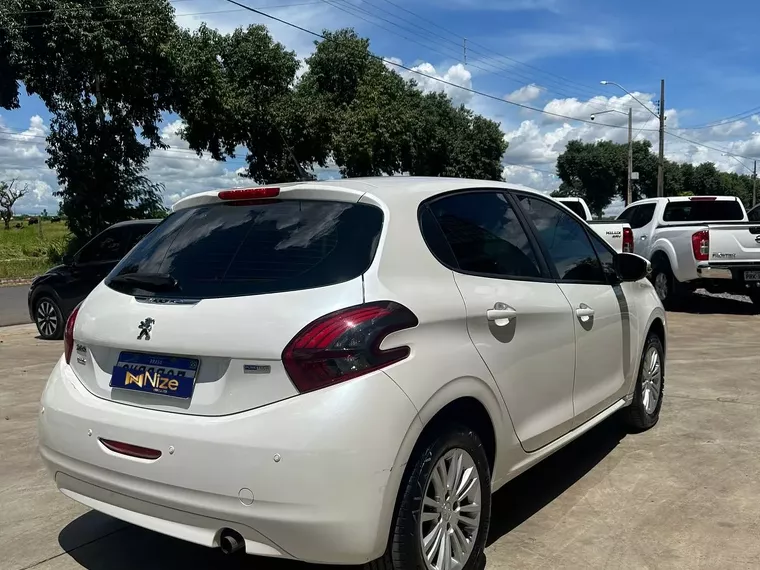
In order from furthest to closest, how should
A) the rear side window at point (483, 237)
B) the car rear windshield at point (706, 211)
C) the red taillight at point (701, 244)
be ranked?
the car rear windshield at point (706, 211) → the red taillight at point (701, 244) → the rear side window at point (483, 237)

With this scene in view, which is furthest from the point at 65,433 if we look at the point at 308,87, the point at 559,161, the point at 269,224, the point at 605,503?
the point at 559,161

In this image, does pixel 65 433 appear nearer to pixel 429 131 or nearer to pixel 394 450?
pixel 394 450

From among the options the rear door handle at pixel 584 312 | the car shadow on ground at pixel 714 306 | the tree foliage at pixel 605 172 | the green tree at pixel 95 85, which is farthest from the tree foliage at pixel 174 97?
the tree foliage at pixel 605 172

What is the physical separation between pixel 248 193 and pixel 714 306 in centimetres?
1194

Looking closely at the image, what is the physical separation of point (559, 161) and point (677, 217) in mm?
66398

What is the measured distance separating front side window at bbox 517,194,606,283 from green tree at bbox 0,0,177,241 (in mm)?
19361

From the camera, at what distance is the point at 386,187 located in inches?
123

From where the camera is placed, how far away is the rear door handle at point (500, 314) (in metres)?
3.10

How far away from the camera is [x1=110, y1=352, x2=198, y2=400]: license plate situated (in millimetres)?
2623

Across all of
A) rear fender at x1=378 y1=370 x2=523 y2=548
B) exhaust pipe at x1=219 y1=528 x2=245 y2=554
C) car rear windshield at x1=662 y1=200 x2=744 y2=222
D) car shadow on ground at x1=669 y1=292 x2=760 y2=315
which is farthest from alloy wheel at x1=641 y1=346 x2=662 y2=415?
car rear windshield at x1=662 y1=200 x2=744 y2=222

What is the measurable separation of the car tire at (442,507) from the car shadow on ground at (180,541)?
0.32 m

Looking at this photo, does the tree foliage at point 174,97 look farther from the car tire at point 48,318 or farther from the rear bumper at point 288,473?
the rear bumper at point 288,473

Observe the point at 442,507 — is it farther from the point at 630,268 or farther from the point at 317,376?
the point at 630,268

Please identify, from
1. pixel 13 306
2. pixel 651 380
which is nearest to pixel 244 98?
pixel 13 306
